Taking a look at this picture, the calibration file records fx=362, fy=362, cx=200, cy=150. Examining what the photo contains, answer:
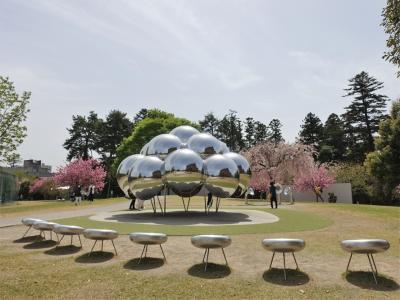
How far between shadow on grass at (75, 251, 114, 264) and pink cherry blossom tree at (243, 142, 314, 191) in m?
34.8

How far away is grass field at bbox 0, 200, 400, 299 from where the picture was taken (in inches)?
310

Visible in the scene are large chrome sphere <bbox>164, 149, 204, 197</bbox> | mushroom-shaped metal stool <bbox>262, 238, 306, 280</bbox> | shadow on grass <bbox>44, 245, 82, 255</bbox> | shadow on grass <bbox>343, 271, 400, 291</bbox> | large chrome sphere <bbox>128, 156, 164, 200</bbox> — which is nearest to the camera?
shadow on grass <bbox>343, 271, 400, 291</bbox>

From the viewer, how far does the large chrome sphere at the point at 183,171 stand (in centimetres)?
1711

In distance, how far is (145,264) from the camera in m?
9.98

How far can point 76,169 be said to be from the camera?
61031 millimetres

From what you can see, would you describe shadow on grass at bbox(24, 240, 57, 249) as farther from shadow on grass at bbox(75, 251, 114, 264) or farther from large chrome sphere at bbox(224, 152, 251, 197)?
large chrome sphere at bbox(224, 152, 251, 197)

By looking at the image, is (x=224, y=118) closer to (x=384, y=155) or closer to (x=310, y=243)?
(x=384, y=155)

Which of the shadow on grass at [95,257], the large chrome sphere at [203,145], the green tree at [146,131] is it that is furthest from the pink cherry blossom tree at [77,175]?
the shadow on grass at [95,257]

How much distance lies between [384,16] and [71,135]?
8930 centimetres

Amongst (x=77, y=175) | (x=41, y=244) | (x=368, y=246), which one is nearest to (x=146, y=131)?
(x=77, y=175)

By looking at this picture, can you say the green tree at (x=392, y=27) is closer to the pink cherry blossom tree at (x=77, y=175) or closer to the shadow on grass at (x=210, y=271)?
the shadow on grass at (x=210, y=271)

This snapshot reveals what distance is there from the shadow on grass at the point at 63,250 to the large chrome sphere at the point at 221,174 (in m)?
7.73

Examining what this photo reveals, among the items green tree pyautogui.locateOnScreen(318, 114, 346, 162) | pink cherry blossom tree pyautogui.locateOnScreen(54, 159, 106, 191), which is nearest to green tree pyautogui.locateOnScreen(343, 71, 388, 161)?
green tree pyautogui.locateOnScreen(318, 114, 346, 162)

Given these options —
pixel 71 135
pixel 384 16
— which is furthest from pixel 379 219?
pixel 71 135
